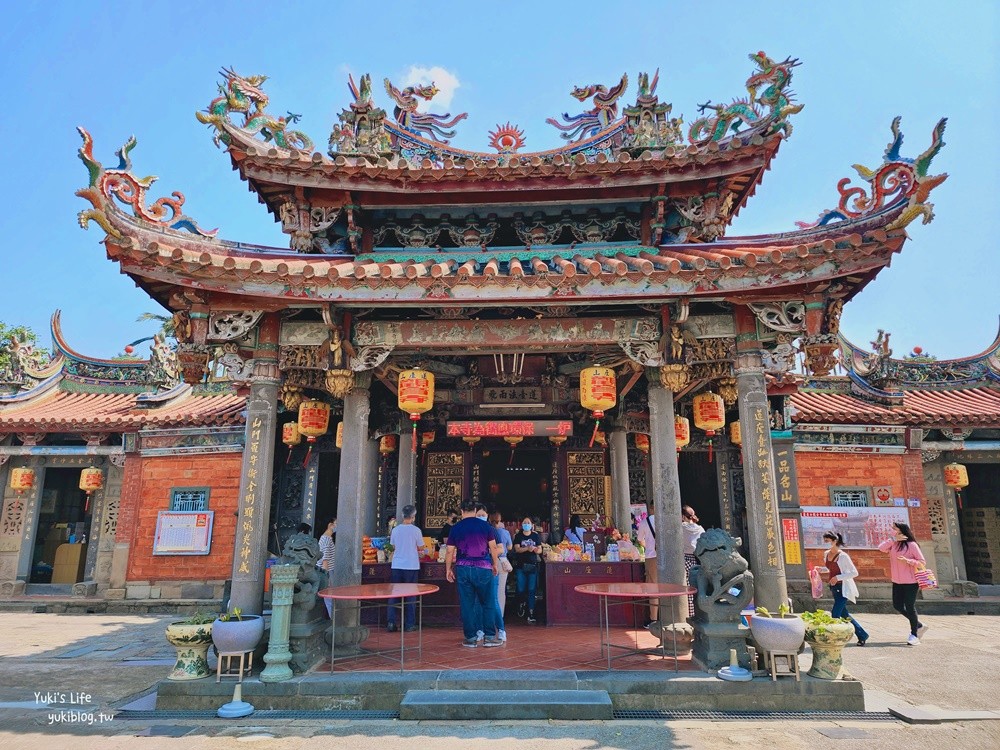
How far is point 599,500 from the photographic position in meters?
11.8

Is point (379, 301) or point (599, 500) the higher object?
point (379, 301)

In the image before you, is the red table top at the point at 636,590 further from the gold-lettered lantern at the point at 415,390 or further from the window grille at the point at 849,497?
the window grille at the point at 849,497

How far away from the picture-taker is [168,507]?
14.0m

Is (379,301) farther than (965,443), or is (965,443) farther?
(965,443)

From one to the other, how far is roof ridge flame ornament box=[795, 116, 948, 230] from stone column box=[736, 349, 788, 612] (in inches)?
78.3

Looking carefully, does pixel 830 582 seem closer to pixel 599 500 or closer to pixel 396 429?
pixel 599 500

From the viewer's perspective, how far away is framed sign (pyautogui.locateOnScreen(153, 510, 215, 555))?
1372 cm

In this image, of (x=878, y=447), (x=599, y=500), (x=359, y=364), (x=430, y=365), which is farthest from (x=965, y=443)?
(x=359, y=364)

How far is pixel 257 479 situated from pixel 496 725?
3.79m

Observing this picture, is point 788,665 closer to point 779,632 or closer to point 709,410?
point 779,632

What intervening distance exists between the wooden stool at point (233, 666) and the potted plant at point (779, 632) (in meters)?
5.09

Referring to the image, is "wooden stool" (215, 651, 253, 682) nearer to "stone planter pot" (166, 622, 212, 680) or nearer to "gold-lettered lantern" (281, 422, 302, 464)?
"stone planter pot" (166, 622, 212, 680)

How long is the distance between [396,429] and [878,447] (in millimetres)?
10836

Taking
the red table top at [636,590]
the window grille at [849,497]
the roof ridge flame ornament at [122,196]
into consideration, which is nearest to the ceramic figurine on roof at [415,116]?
the roof ridge flame ornament at [122,196]
